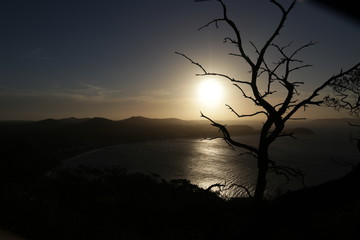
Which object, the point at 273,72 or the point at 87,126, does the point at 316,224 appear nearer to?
the point at 273,72

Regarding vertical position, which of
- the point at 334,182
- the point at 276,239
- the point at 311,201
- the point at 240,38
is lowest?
the point at 276,239

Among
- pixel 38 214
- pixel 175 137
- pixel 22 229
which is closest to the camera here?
pixel 22 229

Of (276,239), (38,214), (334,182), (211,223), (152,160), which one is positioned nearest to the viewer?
(334,182)

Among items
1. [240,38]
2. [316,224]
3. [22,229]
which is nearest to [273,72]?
[240,38]

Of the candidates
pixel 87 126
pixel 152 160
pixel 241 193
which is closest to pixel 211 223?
pixel 241 193

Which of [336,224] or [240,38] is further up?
[240,38]

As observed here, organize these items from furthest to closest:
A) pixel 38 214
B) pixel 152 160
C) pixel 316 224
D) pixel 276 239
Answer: pixel 152 160 → pixel 316 224 → pixel 276 239 → pixel 38 214

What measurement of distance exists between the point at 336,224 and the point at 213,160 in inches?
2737

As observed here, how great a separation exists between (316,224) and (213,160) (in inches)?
2731

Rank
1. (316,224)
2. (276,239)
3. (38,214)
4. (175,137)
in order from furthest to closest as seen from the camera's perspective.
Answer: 1. (175,137)
2. (316,224)
3. (276,239)
4. (38,214)

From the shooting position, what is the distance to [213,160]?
88625 millimetres

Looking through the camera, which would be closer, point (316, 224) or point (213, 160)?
point (316, 224)

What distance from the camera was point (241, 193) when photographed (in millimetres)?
49375

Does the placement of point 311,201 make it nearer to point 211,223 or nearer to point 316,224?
point 211,223
